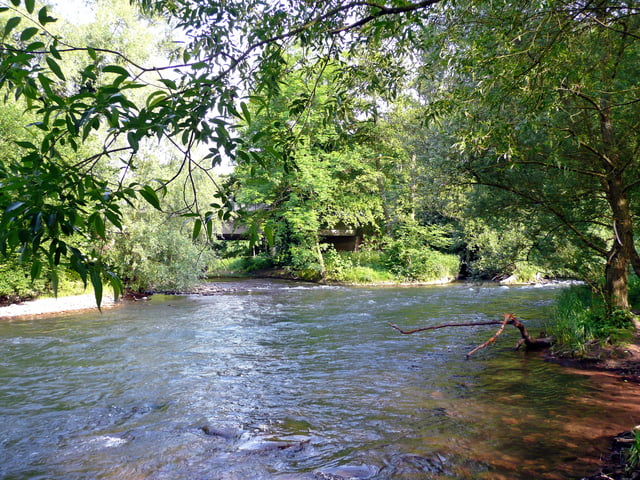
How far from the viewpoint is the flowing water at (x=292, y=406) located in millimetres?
4684

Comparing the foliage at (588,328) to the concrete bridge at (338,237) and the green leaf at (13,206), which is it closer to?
the green leaf at (13,206)

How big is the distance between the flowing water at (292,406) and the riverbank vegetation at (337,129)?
205 centimetres

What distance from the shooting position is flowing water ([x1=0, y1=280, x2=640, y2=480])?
4.68m

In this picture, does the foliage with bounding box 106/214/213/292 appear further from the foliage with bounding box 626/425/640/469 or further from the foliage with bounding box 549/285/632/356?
the foliage with bounding box 626/425/640/469

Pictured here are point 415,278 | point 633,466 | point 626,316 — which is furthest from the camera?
point 415,278

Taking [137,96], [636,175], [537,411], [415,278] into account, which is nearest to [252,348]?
[537,411]

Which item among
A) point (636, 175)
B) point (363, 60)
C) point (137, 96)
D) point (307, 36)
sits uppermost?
point (137, 96)

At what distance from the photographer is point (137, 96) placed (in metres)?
18.8

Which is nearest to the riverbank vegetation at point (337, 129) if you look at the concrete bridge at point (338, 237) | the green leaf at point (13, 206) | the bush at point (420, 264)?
the green leaf at point (13, 206)

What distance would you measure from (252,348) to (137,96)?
43.4ft

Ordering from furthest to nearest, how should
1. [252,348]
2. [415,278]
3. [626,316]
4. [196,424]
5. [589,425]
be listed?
[415,278] < [252,348] < [626,316] < [196,424] < [589,425]

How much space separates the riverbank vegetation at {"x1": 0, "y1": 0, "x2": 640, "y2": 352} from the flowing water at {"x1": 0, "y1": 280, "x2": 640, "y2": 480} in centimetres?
205

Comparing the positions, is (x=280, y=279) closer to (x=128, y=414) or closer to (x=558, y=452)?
(x=128, y=414)

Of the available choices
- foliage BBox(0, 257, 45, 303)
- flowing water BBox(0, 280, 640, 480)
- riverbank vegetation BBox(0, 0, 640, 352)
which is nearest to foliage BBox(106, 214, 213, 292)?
riverbank vegetation BBox(0, 0, 640, 352)
